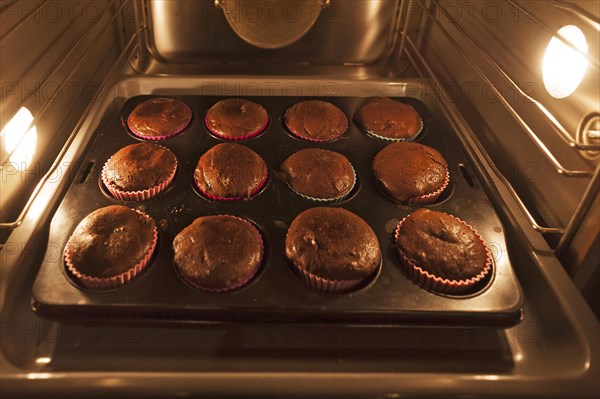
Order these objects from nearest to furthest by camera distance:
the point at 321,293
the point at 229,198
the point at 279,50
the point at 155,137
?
the point at 321,293
the point at 229,198
the point at 155,137
the point at 279,50

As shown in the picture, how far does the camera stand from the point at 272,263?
87 centimetres

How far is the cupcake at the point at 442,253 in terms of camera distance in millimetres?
843

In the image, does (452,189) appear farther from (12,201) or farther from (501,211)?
(12,201)

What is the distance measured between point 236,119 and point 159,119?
210 mm

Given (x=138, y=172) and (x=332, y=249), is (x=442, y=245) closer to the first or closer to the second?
(x=332, y=249)

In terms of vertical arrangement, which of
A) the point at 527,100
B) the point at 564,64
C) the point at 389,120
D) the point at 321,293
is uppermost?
the point at 564,64

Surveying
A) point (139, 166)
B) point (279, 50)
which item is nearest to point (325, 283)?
point (139, 166)

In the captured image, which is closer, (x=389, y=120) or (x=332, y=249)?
(x=332, y=249)

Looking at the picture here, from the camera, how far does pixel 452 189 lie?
1.06 meters

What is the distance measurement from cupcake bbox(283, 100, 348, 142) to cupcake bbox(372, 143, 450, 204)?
0.53 ft

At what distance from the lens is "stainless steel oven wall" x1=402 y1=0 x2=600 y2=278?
852 mm

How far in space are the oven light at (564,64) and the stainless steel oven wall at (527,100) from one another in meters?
0.01

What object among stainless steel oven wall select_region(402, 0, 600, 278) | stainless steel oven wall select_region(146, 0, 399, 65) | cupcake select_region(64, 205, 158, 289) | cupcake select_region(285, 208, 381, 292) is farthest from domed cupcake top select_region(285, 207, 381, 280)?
stainless steel oven wall select_region(146, 0, 399, 65)

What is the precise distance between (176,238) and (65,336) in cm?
26
